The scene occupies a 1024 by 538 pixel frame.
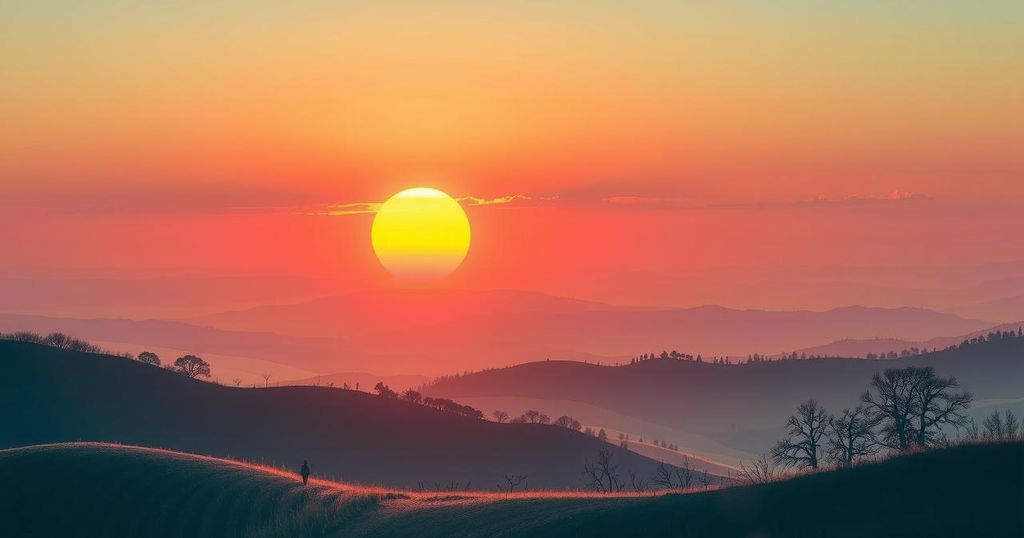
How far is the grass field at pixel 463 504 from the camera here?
44219 millimetres

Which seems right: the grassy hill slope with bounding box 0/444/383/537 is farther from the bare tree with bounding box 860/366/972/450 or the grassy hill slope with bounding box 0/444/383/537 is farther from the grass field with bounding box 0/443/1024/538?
the bare tree with bounding box 860/366/972/450

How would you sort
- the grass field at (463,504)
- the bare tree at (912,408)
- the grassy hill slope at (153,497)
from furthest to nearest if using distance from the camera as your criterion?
the bare tree at (912,408) → the grassy hill slope at (153,497) → the grass field at (463,504)

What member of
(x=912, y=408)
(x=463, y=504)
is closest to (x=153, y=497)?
(x=463, y=504)

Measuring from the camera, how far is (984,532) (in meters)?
41.0

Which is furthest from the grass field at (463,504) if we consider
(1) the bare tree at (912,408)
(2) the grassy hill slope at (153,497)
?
(1) the bare tree at (912,408)

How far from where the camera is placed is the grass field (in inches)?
1741

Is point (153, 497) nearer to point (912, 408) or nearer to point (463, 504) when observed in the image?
point (463, 504)

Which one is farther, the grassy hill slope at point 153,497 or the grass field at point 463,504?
the grassy hill slope at point 153,497

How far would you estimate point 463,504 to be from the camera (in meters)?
65.7

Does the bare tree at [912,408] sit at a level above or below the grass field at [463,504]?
above

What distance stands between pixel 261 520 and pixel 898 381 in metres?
50.4

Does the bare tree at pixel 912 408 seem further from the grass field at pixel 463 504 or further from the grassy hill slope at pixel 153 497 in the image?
the grassy hill slope at pixel 153 497

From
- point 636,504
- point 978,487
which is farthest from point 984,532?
point 636,504

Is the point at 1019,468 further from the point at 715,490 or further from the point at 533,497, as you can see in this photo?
the point at 533,497
